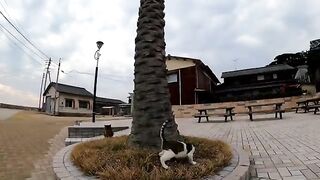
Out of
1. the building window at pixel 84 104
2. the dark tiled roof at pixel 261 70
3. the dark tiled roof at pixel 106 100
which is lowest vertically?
the building window at pixel 84 104

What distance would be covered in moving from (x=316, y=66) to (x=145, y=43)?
84.8ft

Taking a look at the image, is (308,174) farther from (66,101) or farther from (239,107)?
(66,101)

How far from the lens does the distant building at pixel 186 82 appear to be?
2577 centimetres

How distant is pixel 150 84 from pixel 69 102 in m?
37.4

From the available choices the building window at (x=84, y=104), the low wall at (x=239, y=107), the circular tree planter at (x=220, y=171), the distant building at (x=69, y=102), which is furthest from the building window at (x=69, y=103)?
the circular tree planter at (x=220, y=171)

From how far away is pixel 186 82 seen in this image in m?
26.0

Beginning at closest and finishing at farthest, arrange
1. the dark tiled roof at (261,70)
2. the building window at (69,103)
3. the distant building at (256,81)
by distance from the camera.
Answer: the distant building at (256,81)
the dark tiled roof at (261,70)
the building window at (69,103)

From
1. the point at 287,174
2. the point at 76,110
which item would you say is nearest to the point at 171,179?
the point at 287,174

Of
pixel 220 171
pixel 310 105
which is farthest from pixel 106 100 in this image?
pixel 220 171

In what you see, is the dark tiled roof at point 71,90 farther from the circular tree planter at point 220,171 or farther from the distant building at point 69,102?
the circular tree planter at point 220,171

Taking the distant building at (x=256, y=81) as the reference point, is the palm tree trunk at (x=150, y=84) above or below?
below

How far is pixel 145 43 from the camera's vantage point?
4.87 metres

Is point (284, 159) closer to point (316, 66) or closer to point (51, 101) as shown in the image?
point (316, 66)

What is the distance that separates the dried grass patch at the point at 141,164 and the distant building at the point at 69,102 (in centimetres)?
3203
